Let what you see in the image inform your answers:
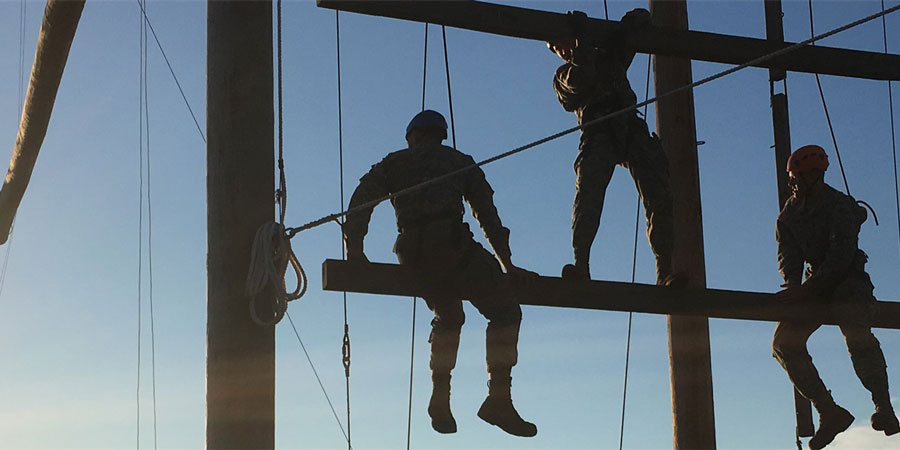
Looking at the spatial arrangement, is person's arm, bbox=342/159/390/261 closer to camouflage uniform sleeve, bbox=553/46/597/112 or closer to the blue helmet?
the blue helmet

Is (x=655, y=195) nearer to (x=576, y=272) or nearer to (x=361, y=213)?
(x=576, y=272)

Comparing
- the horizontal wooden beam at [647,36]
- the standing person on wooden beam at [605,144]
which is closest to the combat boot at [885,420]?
the standing person on wooden beam at [605,144]

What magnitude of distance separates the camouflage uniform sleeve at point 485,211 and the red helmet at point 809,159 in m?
1.90

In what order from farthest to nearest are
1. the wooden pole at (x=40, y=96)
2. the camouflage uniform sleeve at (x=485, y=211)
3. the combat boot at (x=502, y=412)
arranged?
the wooden pole at (x=40, y=96), the camouflage uniform sleeve at (x=485, y=211), the combat boot at (x=502, y=412)

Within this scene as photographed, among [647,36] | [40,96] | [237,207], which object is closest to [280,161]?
[237,207]

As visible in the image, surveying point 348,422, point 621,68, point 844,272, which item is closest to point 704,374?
point 844,272

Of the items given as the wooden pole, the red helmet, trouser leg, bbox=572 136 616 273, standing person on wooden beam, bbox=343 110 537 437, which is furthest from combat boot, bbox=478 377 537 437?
the wooden pole

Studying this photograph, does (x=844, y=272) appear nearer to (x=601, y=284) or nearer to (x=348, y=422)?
(x=601, y=284)

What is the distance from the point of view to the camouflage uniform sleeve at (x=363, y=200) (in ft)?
24.7

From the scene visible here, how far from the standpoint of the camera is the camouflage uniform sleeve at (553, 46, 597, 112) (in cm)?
841

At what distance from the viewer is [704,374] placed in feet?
30.5

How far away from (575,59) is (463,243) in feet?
4.69

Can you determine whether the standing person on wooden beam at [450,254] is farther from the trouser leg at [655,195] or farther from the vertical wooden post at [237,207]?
the vertical wooden post at [237,207]

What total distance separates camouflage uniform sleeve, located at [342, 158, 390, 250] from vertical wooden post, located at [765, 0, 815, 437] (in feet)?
10.4
